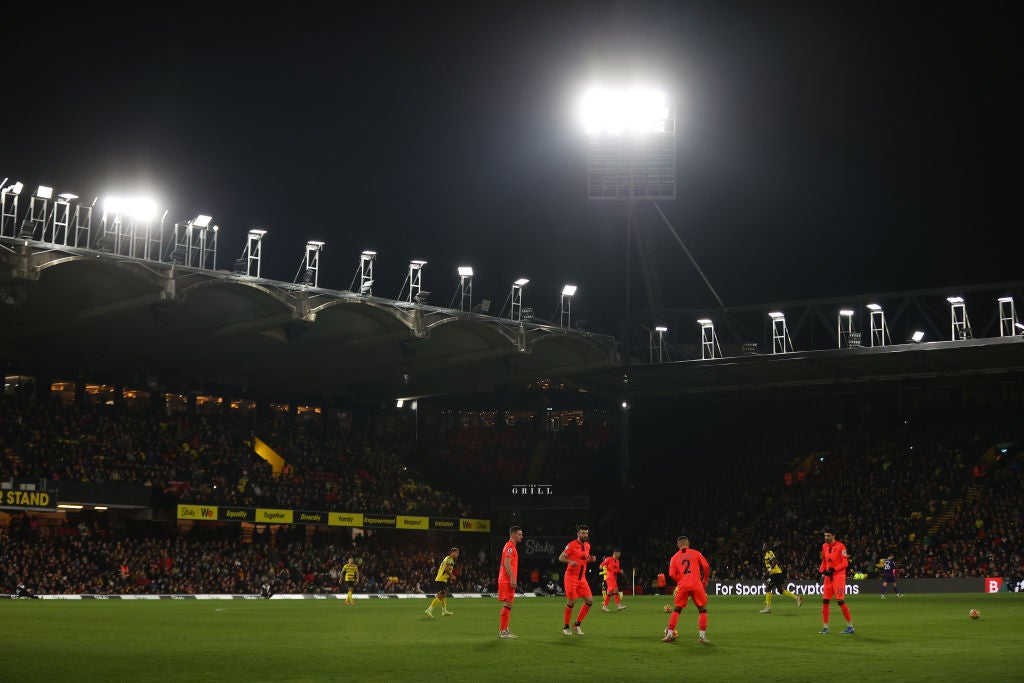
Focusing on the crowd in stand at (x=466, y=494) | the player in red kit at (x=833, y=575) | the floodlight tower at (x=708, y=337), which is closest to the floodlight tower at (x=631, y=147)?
the floodlight tower at (x=708, y=337)

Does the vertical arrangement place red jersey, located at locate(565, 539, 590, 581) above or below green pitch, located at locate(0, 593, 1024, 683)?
above

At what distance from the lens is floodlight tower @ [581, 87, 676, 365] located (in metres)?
52.8

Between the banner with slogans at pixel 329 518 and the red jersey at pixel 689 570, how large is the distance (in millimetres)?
37968

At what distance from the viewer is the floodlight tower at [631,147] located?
173ft

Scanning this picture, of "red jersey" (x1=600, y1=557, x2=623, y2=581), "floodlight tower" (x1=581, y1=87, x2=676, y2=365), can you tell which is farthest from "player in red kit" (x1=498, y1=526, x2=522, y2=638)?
"floodlight tower" (x1=581, y1=87, x2=676, y2=365)

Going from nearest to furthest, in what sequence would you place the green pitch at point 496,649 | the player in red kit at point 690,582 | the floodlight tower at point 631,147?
the green pitch at point 496,649 < the player in red kit at point 690,582 < the floodlight tower at point 631,147

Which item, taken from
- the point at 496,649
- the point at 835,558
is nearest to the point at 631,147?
the point at 835,558

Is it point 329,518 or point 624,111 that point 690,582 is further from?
point 329,518

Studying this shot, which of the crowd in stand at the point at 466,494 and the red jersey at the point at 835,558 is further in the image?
the crowd in stand at the point at 466,494

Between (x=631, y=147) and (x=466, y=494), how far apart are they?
2592 centimetres

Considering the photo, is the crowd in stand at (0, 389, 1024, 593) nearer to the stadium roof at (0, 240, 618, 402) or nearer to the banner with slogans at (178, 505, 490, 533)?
the banner with slogans at (178, 505, 490, 533)

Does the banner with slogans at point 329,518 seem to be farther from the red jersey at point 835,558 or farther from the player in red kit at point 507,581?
the red jersey at point 835,558

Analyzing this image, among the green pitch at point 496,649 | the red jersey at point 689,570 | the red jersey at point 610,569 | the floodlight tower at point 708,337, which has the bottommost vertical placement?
the green pitch at point 496,649

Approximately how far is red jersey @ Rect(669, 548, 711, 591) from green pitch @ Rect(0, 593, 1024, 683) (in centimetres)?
105
